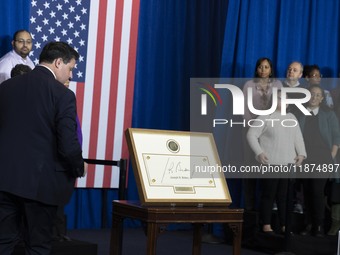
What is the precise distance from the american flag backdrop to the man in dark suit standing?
3.56m

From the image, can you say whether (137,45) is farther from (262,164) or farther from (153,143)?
(153,143)

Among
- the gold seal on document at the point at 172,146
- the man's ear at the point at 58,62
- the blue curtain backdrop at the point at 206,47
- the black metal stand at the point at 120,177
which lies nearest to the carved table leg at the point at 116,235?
the gold seal on document at the point at 172,146

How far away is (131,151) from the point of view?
14.8 feet

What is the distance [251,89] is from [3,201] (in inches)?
152

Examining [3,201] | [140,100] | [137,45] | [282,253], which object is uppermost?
[137,45]

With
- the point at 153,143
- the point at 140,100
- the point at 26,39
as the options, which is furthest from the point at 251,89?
the point at 153,143

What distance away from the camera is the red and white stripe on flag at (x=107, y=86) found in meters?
7.80

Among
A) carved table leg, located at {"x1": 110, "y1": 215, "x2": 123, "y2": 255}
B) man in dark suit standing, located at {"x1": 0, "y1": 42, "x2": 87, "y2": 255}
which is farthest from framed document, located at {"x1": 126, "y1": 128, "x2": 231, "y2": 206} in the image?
man in dark suit standing, located at {"x1": 0, "y1": 42, "x2": 87, "y2": 255}

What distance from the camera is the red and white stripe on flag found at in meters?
7.80

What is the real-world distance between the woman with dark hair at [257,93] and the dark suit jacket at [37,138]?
349cm

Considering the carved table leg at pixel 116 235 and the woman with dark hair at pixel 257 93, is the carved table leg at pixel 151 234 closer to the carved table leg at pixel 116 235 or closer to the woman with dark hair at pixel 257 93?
the carved table leg at pixel 116 235

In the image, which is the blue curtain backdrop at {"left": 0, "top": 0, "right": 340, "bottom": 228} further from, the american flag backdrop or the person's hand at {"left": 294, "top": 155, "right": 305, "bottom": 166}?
the person's hand at {"left": 294, "top": 155, "right": 305, "bottom": 166}

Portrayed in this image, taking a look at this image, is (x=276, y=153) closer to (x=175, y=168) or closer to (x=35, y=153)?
(x=175, y=168)

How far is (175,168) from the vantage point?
4.60 metres
